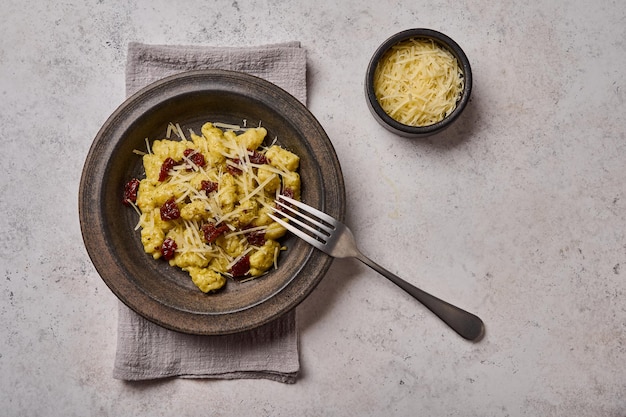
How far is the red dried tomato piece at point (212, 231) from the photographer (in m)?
2.51

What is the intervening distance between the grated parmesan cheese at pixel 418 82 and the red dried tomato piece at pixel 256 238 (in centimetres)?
81

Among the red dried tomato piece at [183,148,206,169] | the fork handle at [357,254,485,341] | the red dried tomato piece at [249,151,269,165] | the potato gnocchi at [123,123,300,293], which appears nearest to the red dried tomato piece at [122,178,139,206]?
the potato gnocchi at [123,123,300,293]

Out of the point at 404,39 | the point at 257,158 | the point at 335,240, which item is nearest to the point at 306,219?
the point at 335,240

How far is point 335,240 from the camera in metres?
2.54

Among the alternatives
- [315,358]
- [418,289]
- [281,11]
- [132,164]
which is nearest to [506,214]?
[418,289]

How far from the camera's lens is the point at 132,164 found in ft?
8.79

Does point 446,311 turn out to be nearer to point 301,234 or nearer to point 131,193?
point 301,234

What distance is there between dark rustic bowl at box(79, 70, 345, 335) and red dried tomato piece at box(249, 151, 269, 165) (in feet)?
0.48

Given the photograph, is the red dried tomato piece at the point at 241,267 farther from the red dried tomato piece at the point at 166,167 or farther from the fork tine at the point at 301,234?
the red dried tomato piece at the point at 166,167

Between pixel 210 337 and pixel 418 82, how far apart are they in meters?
1.51

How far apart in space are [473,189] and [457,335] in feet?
2.33

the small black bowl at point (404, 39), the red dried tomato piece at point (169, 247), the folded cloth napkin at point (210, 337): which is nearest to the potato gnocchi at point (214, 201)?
the red dried tomato piece at point (169, 247)

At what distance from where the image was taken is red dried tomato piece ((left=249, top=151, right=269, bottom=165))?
2.59 meters

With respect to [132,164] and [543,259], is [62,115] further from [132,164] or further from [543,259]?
[543,259]
